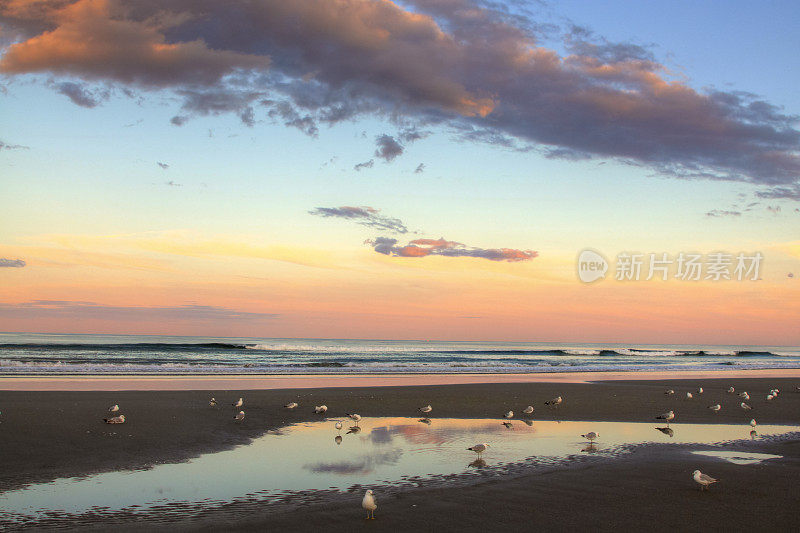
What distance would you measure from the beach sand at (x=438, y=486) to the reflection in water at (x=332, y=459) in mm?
780

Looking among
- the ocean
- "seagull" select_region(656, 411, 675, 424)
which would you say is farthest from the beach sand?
the ocean

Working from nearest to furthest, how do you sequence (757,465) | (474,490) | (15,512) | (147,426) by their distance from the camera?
(15,512) < (474,490) < (757,465) < (147,426)

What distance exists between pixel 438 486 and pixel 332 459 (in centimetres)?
301

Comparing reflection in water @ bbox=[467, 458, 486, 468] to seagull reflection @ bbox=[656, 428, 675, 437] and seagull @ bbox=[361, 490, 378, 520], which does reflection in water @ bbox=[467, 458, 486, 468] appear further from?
seagull reflection @ bbox=[656, 428, 675, 437]

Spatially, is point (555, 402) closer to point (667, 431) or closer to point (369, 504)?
point (667, 431)

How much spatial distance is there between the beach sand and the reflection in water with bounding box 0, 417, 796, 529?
0.78 meters

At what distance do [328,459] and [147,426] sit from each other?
19.4 ft

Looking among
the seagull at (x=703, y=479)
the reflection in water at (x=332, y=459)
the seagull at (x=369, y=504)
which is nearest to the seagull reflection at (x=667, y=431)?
the reflection in water at (x=332, y=459)

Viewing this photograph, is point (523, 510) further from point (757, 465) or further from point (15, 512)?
point (15, 512)

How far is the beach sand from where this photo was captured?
8.08 meters

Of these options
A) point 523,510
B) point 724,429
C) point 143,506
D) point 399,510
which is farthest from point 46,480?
point 724,429

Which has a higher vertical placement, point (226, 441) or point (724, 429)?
point (724, 429)

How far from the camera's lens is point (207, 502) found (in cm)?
888

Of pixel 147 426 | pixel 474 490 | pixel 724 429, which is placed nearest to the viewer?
pixel 474 490
